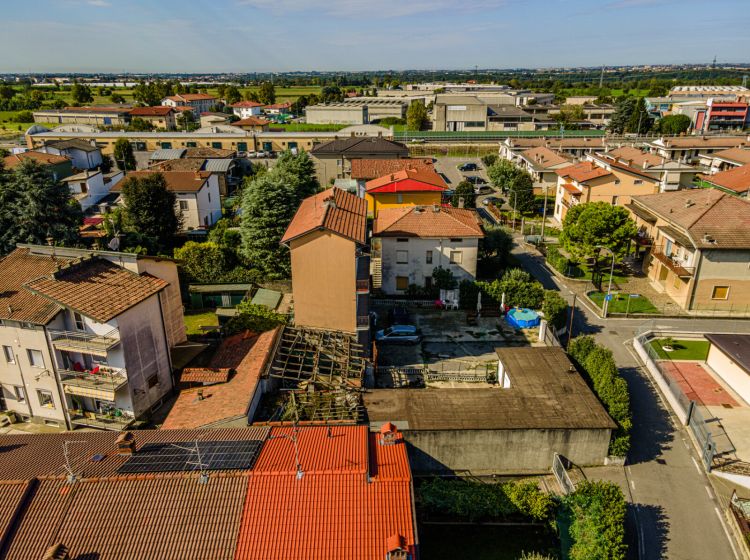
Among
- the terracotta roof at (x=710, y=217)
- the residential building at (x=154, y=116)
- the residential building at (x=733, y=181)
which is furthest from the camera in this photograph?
the residential building at (x=154, y=116)

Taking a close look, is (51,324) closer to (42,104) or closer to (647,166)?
(647,166)

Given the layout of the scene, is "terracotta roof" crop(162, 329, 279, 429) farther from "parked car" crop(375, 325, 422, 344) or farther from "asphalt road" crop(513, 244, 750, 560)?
Answer: "asphalt road" crop(513, 244, 750, 560)

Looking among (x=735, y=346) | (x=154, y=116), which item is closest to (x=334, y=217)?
(x=735, y=346)

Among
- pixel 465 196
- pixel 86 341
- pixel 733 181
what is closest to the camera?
pixel 86 341

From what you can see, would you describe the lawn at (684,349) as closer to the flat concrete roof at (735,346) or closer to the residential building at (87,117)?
the flat concrete roof at (735,346)

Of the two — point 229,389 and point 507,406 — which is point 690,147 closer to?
point 507,406

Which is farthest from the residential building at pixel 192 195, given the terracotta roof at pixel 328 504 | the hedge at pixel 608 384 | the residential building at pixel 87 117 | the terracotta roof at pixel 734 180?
the residential building at pixel 87 117
